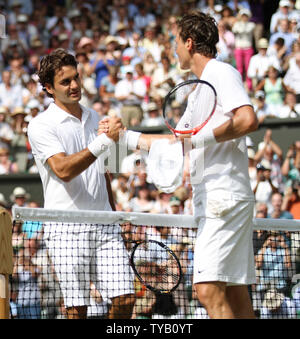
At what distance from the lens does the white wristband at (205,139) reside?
15.2ft

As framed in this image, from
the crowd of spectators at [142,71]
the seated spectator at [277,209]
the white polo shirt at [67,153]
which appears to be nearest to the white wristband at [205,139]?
the white polo shirt at [67,153]

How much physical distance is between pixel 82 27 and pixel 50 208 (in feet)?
40.6

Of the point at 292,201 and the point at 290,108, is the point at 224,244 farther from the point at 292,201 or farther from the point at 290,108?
the point at 290,108

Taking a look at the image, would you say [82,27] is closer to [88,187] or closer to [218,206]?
[88,187]

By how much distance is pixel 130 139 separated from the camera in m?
5.28

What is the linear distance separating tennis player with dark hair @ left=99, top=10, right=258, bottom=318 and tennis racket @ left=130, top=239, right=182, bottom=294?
2.52 ft

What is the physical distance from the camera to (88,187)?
5.91m

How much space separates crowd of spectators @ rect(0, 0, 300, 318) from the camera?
40.2 ft

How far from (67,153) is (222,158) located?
152 cm

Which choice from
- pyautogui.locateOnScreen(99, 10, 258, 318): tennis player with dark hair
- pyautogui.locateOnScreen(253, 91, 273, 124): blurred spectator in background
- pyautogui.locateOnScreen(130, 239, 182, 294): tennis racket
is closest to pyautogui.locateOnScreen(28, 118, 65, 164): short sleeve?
pyautogui.locateOnScreen(130, 239, 182, 294): tennis racket

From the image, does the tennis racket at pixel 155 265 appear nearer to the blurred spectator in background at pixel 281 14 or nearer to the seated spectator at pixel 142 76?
the seated spectator at pixel 142 76

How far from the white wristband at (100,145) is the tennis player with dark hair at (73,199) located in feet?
0.64

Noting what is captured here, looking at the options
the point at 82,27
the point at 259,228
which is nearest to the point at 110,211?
the point at 259,228

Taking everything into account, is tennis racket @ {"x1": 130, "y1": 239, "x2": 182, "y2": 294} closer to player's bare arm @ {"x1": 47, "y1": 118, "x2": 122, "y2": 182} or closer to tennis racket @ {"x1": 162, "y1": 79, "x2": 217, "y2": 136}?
player's bare arm @ {"x1": 47, "y1": 118, "x2": 122, "y2": 182}
